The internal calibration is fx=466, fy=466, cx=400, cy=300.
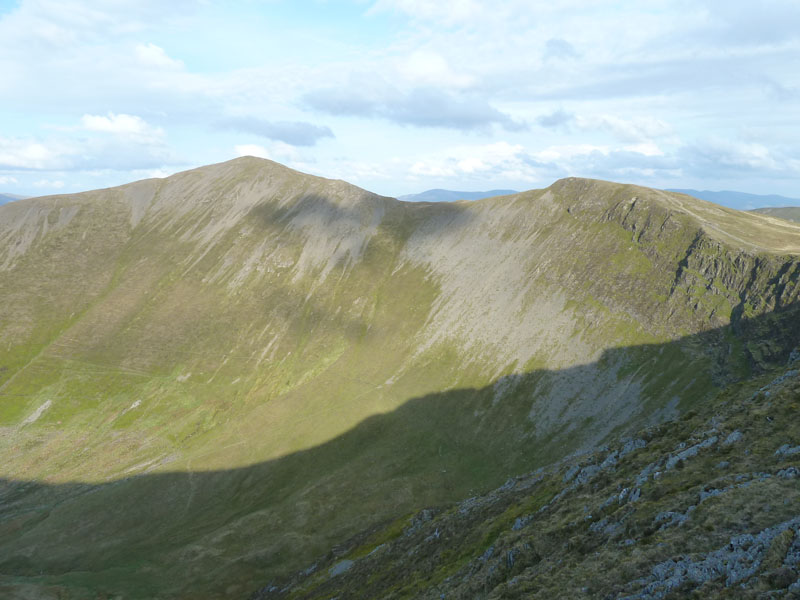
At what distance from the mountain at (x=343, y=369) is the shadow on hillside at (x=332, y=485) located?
Result: 0.44m

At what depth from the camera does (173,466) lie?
11781cm

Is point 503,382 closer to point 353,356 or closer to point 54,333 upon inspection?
point 353,356

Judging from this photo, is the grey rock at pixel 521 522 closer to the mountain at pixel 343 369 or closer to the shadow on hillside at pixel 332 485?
the mountain at pixel 343 369

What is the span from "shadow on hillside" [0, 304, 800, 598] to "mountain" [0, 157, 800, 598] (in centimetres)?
44

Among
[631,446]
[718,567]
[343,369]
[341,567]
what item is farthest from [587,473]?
[343,369]

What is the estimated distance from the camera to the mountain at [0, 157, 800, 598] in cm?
9412

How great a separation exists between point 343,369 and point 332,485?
152 feet

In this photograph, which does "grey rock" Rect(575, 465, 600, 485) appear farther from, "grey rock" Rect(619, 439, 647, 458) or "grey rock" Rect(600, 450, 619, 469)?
"grey rock" Rect(619, 439, 647, 458)

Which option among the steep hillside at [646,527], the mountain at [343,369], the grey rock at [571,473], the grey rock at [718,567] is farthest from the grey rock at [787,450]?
the mountain at [343,369]

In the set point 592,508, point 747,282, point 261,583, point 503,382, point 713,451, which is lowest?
point 261,583

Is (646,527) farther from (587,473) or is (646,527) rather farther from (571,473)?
(571,473)

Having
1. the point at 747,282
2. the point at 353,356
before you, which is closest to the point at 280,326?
the point at 353,356

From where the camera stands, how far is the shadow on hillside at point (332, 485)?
8319 centimetres

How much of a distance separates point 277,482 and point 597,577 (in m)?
94.9
